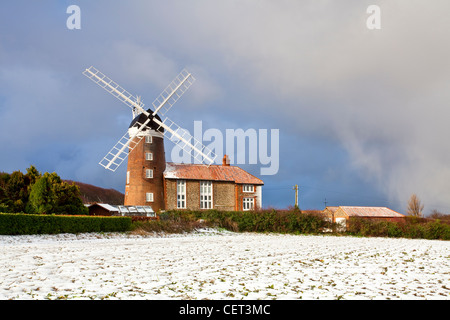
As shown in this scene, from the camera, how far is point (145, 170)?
4188 centimetres

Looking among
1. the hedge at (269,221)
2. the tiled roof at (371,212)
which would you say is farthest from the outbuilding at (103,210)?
the tiled roof at (371,212)

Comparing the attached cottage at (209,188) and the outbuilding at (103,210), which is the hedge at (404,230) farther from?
the outbuilding at (103,210)

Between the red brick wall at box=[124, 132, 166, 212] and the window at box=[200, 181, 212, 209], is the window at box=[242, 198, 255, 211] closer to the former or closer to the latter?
the window at box=[200, 181, 212, 209]

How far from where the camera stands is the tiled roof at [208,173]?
44.6 meters

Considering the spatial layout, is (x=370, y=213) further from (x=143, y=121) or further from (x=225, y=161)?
(x=143, y=121)

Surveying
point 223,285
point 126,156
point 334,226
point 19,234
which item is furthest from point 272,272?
point 126,156

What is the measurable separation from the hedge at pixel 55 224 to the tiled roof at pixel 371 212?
3446 centimetres

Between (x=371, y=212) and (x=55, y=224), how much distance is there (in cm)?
4209

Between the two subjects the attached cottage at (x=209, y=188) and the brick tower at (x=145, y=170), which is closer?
the brick tower at (x=145, y=170)

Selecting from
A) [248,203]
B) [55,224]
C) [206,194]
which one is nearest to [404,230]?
[248,203]

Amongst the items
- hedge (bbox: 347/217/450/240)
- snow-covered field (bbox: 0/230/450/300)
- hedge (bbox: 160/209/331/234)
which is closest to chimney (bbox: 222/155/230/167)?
hedge (bbox: 160/209/331/234)

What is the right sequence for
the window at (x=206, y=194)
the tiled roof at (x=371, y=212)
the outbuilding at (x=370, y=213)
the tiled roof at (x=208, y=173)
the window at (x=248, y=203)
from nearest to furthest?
the tiled roof at (x=208, y=173) → the window at (x=206, y=194) → the window at (x=248, y=203) → the outbuilding at (x=370, y=213) → the tiled roof at (x=371, y=212)

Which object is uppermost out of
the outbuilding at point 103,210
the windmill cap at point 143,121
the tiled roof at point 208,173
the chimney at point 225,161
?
the windmill cap at point 143,121
